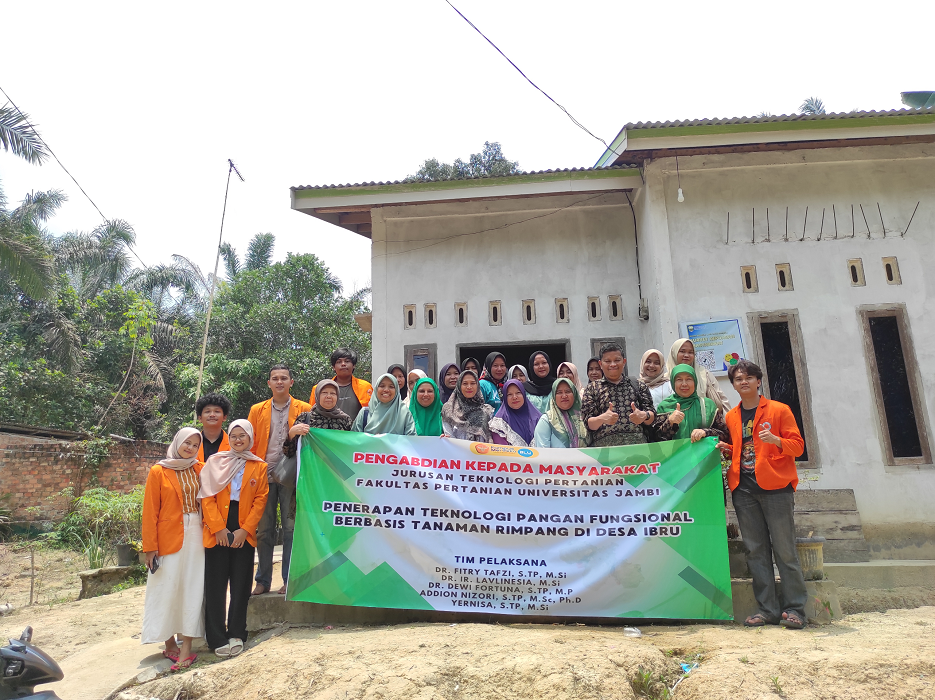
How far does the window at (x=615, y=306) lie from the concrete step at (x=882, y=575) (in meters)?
3.38

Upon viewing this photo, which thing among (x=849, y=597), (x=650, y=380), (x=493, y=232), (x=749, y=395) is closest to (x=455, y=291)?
(x=493, y=232)

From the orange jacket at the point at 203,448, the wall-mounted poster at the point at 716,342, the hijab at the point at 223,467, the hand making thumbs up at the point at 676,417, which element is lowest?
the hijab at the point at 223,467

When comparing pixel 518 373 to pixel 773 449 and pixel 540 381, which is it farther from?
pixel 773 449

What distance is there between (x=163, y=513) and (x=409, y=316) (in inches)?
173

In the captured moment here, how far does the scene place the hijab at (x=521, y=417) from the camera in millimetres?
4746

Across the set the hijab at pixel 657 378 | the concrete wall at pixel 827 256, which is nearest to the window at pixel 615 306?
the concrete wall at pixel 827 256

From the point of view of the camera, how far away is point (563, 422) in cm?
452

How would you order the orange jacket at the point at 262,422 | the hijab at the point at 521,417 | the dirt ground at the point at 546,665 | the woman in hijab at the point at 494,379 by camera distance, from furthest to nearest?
the woman in hijab at the point at 494,379
the hijab at the point at 521,417
the orange jacket at the point at 262,422
the dirt ground at the point at 546,665

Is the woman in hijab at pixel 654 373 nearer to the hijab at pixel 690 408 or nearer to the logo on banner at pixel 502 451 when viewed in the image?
the hijab at pixel 690 408

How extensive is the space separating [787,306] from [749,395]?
3.26 metres

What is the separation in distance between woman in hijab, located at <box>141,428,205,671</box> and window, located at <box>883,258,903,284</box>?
22.9ft

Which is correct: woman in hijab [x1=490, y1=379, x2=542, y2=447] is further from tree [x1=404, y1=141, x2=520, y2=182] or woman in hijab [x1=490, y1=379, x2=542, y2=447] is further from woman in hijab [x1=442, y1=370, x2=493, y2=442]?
tree [x1=404, y1=141, x2=520, y2=182]

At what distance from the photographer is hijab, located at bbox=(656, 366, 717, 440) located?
431 cm

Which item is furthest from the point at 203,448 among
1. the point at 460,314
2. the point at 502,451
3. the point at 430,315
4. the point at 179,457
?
the point at 460,314
